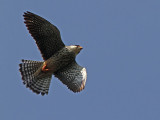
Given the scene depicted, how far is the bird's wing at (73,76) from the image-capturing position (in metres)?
15.5

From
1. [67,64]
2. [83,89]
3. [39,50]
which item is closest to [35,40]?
[39,50]

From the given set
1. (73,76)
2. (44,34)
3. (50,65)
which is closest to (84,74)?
(73,76)

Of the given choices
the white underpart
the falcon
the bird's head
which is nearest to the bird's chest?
the falcon

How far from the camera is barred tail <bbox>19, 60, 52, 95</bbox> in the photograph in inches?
610

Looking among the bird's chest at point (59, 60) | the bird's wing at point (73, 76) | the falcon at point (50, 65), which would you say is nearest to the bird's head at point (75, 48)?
the falcon at point (50, 65)

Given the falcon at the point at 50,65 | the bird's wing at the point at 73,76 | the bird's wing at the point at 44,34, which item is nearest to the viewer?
the bird's wing at the point at 44,34

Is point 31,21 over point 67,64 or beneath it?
over

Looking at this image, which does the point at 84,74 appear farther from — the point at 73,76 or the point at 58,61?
the point at 58,61

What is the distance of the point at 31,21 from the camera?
1505 centimetres

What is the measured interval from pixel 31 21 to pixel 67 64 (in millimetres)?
2269

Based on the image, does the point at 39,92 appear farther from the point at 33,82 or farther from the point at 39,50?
the point at 39,50

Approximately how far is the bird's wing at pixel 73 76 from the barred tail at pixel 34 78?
529 mm

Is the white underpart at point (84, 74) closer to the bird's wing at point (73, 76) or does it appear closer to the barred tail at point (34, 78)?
the bird's wing at point (73, 76)

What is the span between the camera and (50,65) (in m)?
15.6
